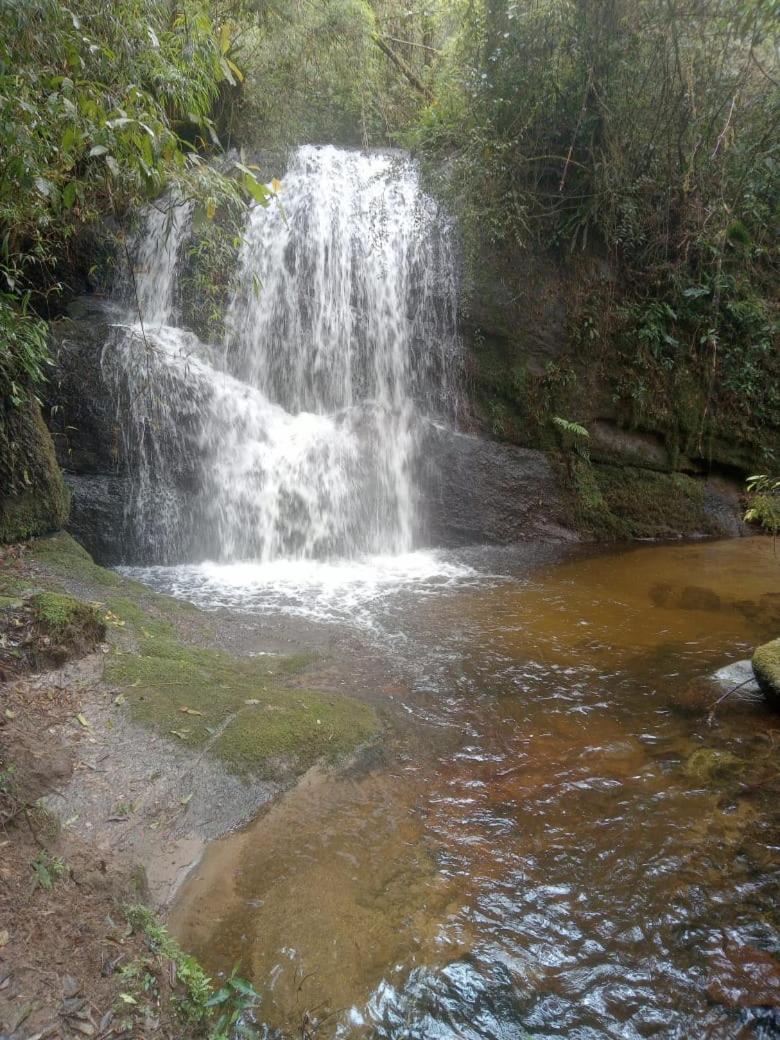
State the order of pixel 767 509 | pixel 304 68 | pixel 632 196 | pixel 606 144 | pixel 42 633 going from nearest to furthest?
pixel 42 633, pixel 767 509, pixel 606 144, pixel 632 196, pixel 304 68

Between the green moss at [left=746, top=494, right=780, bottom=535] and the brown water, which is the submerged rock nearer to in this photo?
the brown water

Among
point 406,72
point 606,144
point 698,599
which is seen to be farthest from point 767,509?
point 406,72

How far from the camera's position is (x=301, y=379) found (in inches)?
335

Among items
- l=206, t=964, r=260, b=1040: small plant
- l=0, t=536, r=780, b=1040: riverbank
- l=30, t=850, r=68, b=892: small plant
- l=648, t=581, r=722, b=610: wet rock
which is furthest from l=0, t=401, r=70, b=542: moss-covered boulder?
l=648, t=581, r=722, b=610: wet rock

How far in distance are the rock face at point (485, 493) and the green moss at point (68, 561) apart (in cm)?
388

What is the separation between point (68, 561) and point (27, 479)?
0.84 m

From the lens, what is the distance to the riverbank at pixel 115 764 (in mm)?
1867

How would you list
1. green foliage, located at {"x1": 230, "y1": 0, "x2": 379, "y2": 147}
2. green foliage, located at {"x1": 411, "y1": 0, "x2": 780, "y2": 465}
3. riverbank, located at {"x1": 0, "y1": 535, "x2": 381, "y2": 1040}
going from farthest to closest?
1. green foliage, located at {"x1": 230, "y1": 0, "x2": 379, "y2": 147}
2. green foliage, located at {"x1": 411, "y1": 0, "x2": 780, "y2": 465}
3. riverbank, located at {"x1": 0, "y1": 535, "x2": 381, "y2": 1040}

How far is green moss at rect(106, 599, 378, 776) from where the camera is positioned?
329cm

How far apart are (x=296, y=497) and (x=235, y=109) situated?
688 cm

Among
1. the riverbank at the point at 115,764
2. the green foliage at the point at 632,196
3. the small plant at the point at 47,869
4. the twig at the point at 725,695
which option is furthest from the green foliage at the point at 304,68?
the small plant at the point at 47,869

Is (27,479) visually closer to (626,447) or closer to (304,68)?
(626,447)

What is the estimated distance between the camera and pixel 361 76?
11266mm

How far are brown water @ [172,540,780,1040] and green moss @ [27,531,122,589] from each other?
2698 mm
